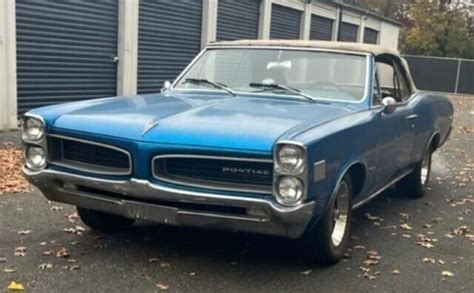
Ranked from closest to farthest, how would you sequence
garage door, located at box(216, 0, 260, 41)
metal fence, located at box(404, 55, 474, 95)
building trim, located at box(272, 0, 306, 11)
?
garage door, located at box(216, 0, 260, 41) < building trim, located at box(272, 0, 306, 11) < metal fence, located at box(404, 55, 474, 95)

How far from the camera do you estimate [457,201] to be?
738 cm

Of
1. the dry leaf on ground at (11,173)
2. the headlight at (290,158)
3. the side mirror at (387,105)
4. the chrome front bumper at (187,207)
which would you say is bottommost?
the dry leaf on ground at (11,173)

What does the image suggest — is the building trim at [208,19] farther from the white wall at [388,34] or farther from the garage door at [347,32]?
the white wall at [388,34]

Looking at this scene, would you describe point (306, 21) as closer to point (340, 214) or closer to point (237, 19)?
point (237, 19)

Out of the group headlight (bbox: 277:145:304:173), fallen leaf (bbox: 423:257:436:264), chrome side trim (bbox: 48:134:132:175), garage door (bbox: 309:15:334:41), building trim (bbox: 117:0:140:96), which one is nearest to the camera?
headlight (bbox: 277:145:304:173)

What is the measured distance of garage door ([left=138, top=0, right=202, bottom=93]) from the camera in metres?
14.4

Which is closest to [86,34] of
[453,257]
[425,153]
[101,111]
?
[425,153]

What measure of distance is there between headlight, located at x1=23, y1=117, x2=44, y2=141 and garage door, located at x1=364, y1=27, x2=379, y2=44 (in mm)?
25651

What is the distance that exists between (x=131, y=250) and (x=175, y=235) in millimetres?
508

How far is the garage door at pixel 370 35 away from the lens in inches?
1145

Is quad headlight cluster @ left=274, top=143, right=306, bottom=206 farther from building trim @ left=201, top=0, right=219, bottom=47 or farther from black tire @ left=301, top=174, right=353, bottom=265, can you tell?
building trim @ left=201, top=0, right=219, bottom=47

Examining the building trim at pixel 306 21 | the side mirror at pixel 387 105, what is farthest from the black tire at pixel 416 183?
the building trim at pixel 306 21

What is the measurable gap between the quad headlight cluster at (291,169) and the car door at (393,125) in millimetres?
1528

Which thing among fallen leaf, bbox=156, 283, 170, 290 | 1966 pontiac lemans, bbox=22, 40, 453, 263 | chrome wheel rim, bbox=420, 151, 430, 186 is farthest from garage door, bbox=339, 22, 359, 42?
fallen leaf, bbox=156, 283, 170, 290
